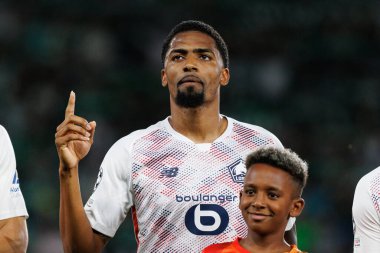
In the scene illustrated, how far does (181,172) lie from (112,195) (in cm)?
37

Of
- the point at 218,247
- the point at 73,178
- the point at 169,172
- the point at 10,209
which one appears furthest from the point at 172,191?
the point at 10,209

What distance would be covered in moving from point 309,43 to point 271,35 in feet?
1.45

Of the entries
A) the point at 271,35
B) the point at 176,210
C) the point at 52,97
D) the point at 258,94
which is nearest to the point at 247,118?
the point at 258,94

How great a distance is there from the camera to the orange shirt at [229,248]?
4.62 metres

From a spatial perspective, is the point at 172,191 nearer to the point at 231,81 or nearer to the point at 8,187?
the point at 8,187

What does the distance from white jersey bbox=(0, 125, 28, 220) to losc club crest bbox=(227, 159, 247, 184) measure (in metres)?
1.07

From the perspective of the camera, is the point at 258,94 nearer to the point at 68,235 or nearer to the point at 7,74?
the point at 7,74

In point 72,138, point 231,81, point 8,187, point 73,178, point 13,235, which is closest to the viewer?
point 72,138

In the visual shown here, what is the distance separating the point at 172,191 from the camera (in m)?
5.03

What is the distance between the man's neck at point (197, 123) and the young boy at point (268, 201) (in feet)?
1.71

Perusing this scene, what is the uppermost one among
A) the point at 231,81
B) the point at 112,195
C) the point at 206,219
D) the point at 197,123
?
the point at 231,81

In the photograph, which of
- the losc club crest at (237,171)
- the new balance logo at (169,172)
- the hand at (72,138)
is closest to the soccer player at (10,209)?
the hand at (72,138)

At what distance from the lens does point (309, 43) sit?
11180 mm

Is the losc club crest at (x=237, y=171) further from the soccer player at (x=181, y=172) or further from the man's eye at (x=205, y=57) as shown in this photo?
the man's eye at (x=205, y=57)
